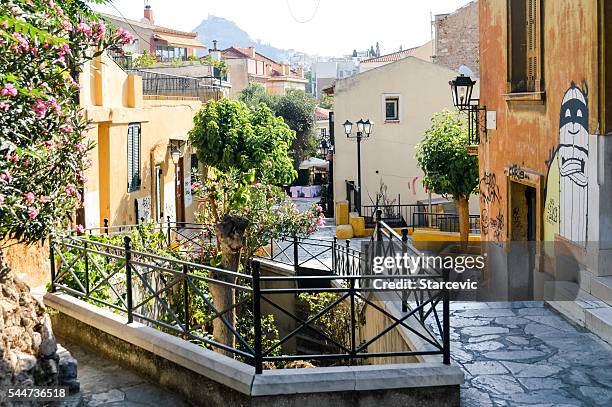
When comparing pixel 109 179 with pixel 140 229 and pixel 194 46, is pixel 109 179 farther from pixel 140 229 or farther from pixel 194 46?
pixel 194 46

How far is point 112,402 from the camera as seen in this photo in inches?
280

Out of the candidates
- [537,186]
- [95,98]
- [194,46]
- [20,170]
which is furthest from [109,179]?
[194,46]

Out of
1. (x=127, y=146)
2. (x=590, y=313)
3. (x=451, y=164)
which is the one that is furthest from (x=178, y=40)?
(x=590, y=313)

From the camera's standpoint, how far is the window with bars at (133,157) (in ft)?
59.7

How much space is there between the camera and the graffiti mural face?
29.6 feet

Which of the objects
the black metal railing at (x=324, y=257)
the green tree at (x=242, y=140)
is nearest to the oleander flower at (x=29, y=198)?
the black metal railing at (x=324, y=257)

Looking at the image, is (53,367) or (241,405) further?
(53,367)

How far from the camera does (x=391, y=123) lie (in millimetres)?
31438

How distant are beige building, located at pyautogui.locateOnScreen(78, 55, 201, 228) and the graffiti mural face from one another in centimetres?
681

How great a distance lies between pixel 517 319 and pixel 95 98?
32.7 feet

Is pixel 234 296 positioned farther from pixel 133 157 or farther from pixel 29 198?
pixel 133 157

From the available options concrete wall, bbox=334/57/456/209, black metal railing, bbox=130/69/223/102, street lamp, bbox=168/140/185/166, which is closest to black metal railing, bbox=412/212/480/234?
concrete wall, bbox=334/57/456/209

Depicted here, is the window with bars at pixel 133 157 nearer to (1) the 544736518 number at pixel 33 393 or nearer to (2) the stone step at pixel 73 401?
(2) the stone step at pixel 73 401

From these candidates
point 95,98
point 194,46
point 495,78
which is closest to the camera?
point 495,78
